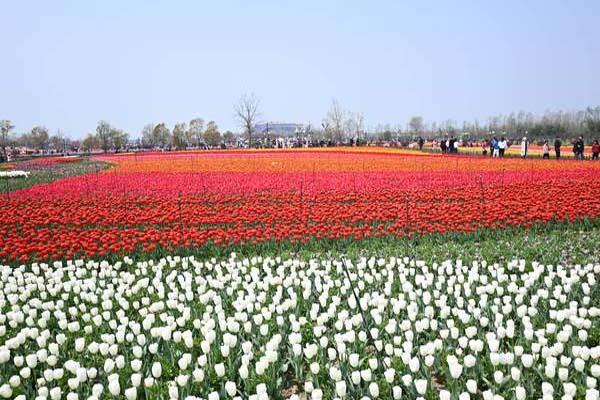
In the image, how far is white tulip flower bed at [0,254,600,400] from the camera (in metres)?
4.12

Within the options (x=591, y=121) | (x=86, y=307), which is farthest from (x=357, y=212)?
(x=591, y=121)

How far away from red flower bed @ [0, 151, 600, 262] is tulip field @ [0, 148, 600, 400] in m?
0.07

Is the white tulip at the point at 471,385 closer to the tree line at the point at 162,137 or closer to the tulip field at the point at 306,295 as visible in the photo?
the tulip field at the point at 306,295

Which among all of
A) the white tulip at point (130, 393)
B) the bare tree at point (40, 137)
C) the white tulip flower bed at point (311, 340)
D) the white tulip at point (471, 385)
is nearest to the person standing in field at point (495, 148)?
the white tulip flower bed at point (311, 340)

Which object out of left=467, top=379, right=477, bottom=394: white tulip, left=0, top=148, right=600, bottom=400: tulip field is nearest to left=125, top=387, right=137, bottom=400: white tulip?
left=0, top=148, right=600, bottom=400: tulip field

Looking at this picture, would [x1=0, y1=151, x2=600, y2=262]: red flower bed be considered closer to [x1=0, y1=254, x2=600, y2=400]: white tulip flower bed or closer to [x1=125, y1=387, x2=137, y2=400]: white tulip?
[x1=0, y1=254, x2=600, y2=400]: white tulip flower bed

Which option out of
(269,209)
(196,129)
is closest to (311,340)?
(269,209)

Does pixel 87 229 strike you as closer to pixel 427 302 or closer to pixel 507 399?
pixel 427 302

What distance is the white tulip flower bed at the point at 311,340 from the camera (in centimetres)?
412

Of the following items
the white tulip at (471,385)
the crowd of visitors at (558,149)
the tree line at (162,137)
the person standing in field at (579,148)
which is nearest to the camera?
the white tulip at (471,385)

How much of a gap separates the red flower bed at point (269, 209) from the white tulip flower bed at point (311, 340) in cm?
171

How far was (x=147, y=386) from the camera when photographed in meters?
4.16

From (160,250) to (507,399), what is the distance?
6572mm

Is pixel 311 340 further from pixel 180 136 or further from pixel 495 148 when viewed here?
pixel 180 136
